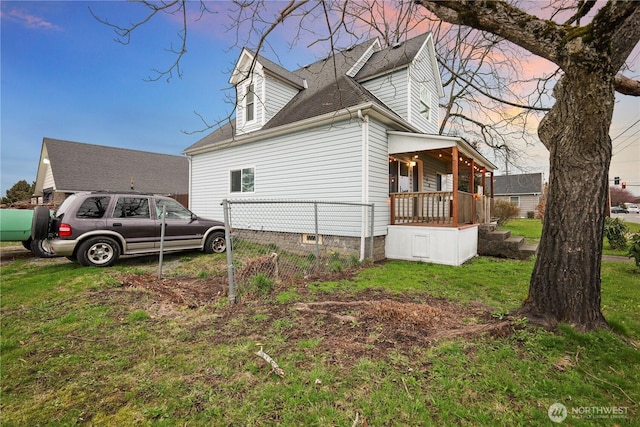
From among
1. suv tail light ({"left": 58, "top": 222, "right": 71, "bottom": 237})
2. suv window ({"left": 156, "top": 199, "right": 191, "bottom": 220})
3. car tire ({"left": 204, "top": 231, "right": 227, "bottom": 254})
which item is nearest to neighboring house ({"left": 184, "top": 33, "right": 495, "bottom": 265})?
car tire ({"left": 204, "top": 231, "right": 227, "bottom": 254})

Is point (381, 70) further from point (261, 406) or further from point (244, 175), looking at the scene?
point (261, 406)

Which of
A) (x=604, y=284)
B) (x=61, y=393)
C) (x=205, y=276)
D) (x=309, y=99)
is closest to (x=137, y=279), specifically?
(x=205, y=276)

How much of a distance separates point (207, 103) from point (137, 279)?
13.4ft

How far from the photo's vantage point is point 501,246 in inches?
342

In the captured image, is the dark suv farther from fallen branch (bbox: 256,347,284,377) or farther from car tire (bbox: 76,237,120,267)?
fallen branch (bbox: 256,347,284,377)

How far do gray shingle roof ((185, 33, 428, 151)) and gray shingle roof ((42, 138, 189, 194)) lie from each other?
12995 millimetres

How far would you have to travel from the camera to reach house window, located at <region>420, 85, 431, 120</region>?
411 inches

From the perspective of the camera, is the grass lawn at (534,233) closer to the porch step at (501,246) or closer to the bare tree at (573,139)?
the porch step at (501,246)

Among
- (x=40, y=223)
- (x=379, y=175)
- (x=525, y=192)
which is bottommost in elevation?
(x=40, y=223)

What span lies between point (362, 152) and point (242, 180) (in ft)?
17.6

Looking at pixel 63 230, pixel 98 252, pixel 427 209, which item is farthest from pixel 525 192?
pixel 63 230

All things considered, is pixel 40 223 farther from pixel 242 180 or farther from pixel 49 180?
pixel 49 180

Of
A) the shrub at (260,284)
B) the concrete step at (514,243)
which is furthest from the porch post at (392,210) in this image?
the shrub at (260,284)

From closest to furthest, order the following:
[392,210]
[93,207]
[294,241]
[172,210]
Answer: [93,207], [172,210], [392,210], [294,241]
